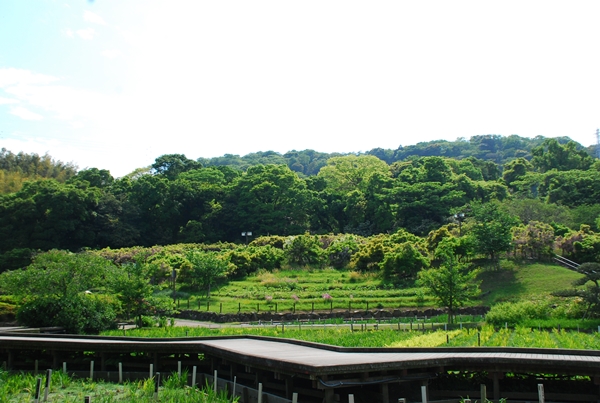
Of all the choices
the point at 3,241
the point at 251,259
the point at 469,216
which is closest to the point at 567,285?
the point at 469,216

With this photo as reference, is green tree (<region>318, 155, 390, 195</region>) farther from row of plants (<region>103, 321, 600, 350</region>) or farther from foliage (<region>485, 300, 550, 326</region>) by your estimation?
row of plants (<region>103, 321, 600, 350</region>)

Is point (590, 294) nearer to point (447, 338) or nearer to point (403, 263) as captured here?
point (447, 338)

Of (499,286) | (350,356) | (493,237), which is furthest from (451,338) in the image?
(493,237)

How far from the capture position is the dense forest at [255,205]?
59594 millimetres

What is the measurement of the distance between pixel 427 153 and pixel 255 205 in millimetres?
122762

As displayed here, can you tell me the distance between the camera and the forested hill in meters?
175

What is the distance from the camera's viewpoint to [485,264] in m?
44.0

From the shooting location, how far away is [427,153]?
180250 millimetres

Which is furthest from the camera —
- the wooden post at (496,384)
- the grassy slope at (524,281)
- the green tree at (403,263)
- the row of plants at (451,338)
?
the green tree at (403,263)

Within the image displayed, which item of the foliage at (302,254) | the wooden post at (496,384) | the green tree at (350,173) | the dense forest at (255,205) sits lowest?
the wooden post at (496,384)

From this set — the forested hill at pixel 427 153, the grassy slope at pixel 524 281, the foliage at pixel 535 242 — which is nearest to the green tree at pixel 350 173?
the foliage at pixel 535 242

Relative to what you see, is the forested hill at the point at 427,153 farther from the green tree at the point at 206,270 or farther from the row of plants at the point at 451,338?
the row of plants at the point at 451,338

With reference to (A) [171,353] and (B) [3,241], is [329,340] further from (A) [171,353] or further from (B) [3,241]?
(B) [3,241]

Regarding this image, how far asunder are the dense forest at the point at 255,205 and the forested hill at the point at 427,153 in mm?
91358
